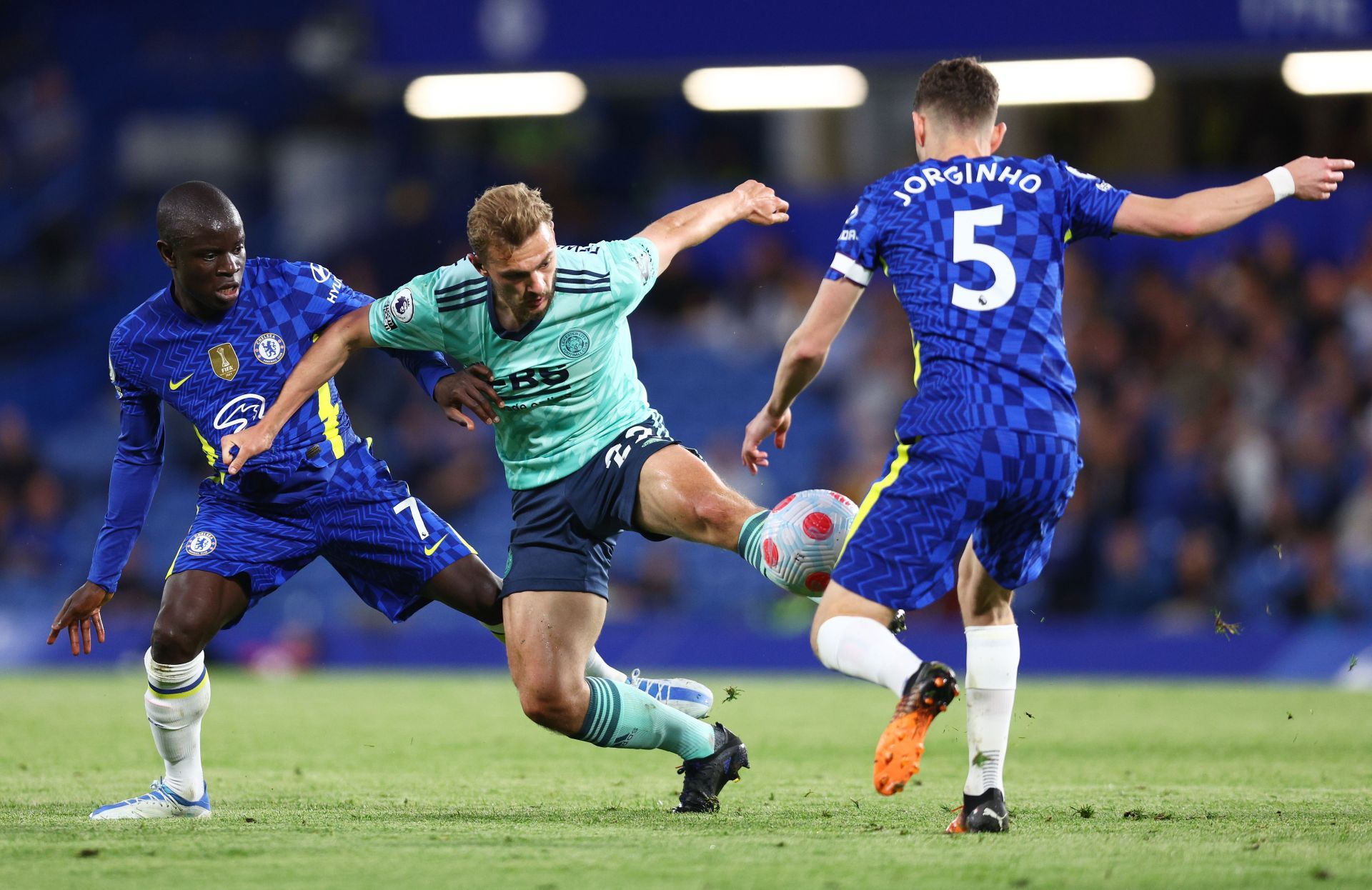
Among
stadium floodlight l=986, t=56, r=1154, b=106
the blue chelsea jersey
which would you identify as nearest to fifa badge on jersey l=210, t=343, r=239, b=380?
the blue chelsea jersey

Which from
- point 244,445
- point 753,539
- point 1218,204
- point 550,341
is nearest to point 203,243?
point 244,445

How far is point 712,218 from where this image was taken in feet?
20.9

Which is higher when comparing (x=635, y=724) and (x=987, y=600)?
(x=987, y=600)

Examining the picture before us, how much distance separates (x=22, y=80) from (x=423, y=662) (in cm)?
1211

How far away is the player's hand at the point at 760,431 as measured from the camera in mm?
5590

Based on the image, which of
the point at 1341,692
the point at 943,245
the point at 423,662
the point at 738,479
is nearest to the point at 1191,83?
the point at 738,479

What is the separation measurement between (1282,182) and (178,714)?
4270 millimetres

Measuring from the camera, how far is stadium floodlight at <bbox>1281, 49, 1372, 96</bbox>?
1538cm

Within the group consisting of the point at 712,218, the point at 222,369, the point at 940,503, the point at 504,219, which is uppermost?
the point at 712,218

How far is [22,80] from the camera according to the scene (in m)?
23.0

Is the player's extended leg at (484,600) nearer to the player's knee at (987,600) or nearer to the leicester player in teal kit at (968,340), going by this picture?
the player's knee at (987,600)

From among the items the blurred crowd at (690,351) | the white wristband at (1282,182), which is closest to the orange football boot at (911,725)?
the white wristband at (1282,182)

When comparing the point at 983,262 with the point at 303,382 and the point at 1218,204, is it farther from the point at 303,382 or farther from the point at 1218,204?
the point at 303,382

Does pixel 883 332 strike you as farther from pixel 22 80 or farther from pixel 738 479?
pixel 22 80
